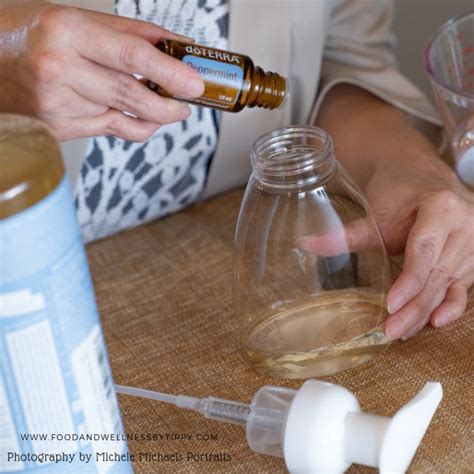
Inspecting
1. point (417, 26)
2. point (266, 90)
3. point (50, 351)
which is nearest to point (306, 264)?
point (266, 90)

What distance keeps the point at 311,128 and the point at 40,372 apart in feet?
1.01

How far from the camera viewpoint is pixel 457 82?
92 cm

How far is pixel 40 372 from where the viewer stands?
472mm

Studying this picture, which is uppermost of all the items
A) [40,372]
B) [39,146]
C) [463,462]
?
[39,146]

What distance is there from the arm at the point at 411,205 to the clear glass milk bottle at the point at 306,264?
3 cm

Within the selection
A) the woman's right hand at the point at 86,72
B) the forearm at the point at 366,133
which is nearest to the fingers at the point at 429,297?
the forearm at the point at 366,133

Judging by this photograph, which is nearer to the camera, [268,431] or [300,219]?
[268,431]

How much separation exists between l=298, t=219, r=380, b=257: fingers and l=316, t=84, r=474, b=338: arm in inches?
2.1

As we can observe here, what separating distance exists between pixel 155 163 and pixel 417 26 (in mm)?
712

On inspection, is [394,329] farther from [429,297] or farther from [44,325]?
[44,325]

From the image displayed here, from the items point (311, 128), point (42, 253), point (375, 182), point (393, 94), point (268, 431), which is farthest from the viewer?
point (393, 94)

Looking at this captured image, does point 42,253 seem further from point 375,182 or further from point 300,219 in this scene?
point 375,182

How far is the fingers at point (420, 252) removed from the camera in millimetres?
721

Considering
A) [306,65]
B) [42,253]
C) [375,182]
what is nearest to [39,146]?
[42,253]
